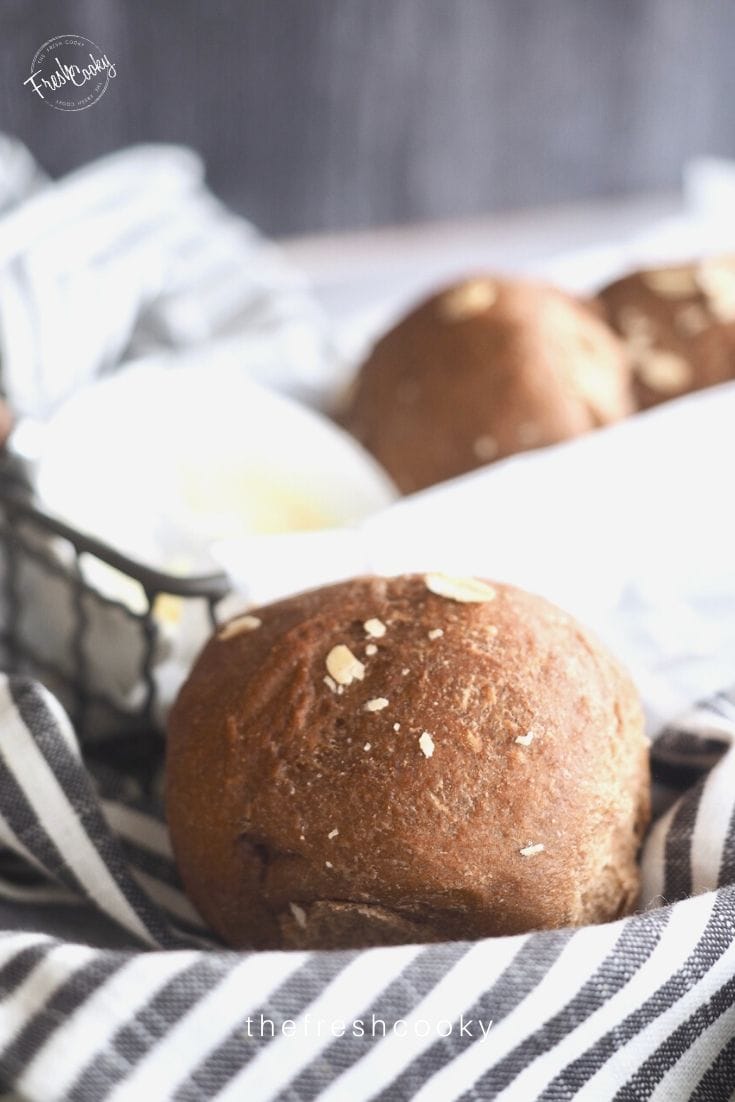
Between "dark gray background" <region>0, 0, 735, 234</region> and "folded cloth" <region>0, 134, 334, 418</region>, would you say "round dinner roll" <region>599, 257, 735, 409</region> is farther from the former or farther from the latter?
"dark gray background" <region>0, 0, 735, 234</region>

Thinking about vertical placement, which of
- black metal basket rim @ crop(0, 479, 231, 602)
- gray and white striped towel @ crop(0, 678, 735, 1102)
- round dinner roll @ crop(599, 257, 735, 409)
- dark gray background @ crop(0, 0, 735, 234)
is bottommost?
gray and white striped towel @ crop(0, 678, 735, 1102)

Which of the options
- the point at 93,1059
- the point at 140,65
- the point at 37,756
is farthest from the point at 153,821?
the point at 140,65

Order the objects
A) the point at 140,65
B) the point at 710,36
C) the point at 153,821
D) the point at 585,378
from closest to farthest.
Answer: the point at 153,821, the point at 585,378, the point at 140,65, the point at 710,36

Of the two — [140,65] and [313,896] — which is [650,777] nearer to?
[313,896]

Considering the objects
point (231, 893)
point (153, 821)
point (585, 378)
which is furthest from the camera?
point (585, 378)

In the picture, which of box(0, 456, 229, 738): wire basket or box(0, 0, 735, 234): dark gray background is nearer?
box(0, 456, 229, 738): wire basket

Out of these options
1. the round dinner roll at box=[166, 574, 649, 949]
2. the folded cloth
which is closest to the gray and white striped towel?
the round dinner roll at box=[166, 574, 649, 949]

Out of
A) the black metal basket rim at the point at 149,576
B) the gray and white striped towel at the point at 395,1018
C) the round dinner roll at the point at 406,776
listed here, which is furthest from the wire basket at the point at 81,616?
the gray and white striped towel at the point at 395,1018
